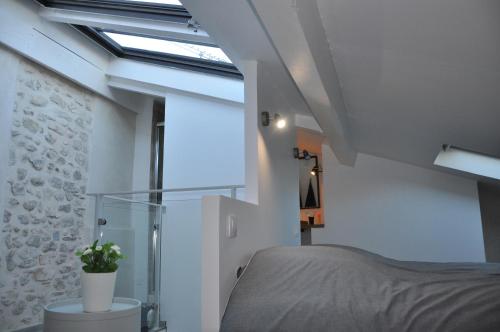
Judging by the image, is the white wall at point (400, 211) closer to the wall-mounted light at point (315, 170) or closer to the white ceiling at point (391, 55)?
the white ceiling at point (391, 55)

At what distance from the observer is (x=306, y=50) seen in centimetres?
202

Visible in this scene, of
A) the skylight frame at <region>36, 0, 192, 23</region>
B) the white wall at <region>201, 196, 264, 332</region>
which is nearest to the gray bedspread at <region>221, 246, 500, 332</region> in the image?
the white wall at <region>201, 196, 264, 332</region>

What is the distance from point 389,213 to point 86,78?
12.5 ft

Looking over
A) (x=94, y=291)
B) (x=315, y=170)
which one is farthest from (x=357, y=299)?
(x=315, y=170)

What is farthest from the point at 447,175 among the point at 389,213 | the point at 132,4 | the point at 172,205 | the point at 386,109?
Result: the point at 132,4

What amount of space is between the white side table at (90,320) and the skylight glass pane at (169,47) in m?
2.74

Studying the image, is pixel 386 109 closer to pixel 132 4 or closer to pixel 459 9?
pixel 459 9

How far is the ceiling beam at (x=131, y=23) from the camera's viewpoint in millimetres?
3429

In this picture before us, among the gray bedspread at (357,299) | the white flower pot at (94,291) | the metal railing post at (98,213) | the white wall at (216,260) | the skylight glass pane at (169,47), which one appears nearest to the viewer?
the gray bedspread at (357,299)

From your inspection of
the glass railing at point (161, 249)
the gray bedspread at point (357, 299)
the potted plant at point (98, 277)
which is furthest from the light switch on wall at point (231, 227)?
the glass railing at point (161, 249)

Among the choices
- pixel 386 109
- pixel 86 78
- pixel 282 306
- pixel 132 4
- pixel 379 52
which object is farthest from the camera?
pixel 86 78

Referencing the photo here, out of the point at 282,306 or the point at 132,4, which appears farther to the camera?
the point at 132,4

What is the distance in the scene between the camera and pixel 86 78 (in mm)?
4535

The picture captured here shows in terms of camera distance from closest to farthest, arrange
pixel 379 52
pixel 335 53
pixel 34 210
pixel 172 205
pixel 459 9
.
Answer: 1. pixel 459 9
2. pixel 379 52
3. pixel 335 53
4. pixel 34 210
5. pixel 172 205
